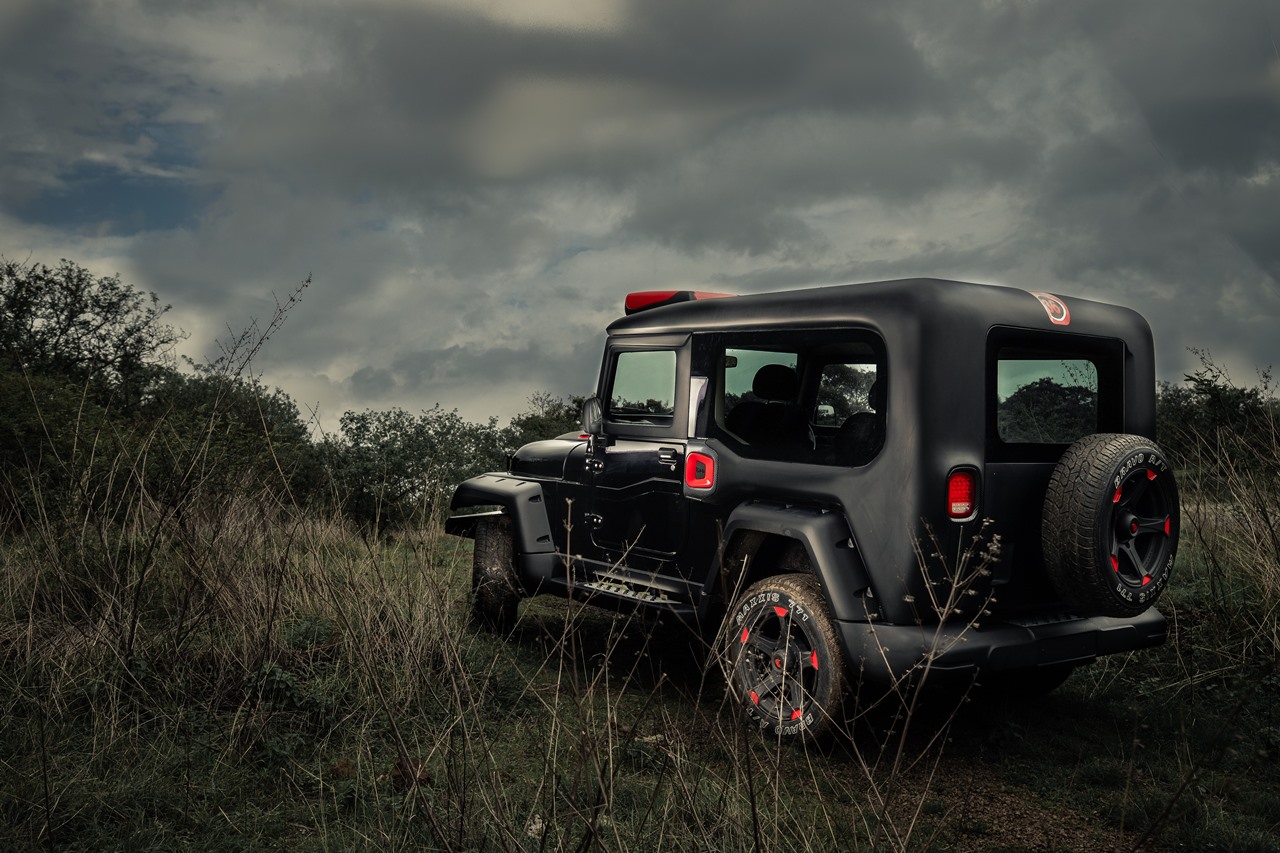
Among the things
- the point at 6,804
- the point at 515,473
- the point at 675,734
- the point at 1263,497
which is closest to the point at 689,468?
the point at 515,473

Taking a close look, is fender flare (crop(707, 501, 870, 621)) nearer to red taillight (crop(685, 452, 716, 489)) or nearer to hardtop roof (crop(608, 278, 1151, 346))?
red taillight (crop(685, 452, 716, 489))

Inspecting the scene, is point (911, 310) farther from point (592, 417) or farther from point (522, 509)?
point (522, 509)

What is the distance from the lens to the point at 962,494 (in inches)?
162

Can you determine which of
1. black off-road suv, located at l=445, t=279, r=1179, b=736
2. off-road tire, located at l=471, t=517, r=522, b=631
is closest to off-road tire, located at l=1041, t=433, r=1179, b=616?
black off-road suv, located at l=445, t=279, r=1179, b=736

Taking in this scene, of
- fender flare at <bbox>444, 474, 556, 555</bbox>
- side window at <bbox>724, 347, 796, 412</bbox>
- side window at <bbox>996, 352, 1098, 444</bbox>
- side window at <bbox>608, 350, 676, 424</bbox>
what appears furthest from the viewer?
fender flare at <bbox>444, 474, 556, 555</bbox>

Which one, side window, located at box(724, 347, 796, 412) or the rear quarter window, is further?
side window, located at box(724, 347, 796, 412)

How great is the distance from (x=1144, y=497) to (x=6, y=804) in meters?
4.53

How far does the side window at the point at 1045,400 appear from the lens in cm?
453

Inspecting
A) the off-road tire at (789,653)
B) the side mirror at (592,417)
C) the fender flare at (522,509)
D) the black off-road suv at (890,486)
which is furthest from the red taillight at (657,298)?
the off-road tire at (789,653)

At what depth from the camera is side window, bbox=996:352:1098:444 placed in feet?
14.9

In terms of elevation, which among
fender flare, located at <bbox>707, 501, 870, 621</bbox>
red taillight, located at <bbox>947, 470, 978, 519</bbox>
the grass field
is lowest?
the grass field

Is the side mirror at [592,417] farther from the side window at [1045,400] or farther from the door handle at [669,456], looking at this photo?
the side window at [1045,400]

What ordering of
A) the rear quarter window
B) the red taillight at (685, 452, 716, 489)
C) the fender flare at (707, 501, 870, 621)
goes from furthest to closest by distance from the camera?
1. the red taillight at (685, 452, 716, 489)
2. the rear quarter window
3. the fender flare at (707, 501, 870, 621)

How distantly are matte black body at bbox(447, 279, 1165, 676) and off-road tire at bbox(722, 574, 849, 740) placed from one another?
14 cm
